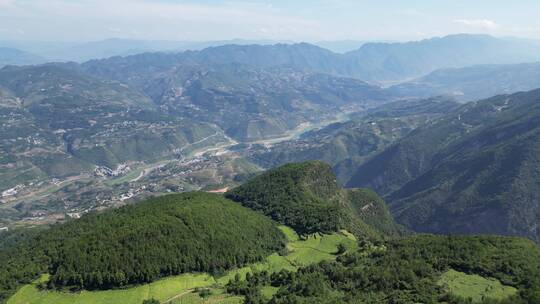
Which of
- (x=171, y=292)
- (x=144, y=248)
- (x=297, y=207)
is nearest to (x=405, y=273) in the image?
(x=171, y=292)

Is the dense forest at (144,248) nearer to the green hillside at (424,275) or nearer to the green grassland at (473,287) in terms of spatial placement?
the green hillside at (424,275)

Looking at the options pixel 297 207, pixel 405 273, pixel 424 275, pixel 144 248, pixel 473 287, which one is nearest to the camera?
pixel 473 287

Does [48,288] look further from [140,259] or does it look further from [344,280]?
[344,280]

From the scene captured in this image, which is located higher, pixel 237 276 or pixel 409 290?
pixel 409 290

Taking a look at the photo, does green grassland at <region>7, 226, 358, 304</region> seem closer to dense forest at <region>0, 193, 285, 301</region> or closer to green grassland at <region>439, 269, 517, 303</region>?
dense forest at <region>0, 193, 285, 301</region>

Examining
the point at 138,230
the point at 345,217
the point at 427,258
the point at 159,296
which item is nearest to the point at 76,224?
the point at 138,230

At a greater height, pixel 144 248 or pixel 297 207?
pixel 144 248

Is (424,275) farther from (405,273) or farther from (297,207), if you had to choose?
(297,207)
